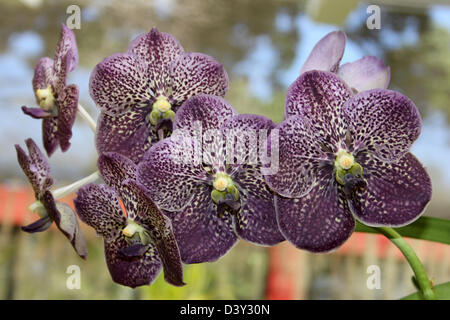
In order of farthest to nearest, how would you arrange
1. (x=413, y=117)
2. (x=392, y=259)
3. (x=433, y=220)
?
(x=392, y=259) < (x=433, y=220) < (x=413, y=117)

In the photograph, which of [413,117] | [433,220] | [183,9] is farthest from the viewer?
[183,9]

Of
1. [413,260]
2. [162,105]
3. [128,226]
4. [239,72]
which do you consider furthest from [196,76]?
[239,72]

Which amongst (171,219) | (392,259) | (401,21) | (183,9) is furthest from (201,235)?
(401,21)

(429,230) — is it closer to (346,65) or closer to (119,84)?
(346,65)

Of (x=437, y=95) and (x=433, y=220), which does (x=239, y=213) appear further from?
(x=437, y=95)

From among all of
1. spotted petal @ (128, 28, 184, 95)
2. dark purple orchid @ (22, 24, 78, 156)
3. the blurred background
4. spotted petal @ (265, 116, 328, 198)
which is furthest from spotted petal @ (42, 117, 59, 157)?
the blurred background

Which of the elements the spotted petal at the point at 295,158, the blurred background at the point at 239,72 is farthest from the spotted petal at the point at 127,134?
the blurred background at the point at 239,72

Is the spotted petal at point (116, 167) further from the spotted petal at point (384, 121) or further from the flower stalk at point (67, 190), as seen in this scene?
the spotted petal at point (384, 121)

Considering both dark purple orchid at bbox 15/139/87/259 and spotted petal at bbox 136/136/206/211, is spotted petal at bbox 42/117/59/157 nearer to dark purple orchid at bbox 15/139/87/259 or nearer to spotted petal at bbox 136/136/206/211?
dark purple orchid at bbox 15/139/87/259
